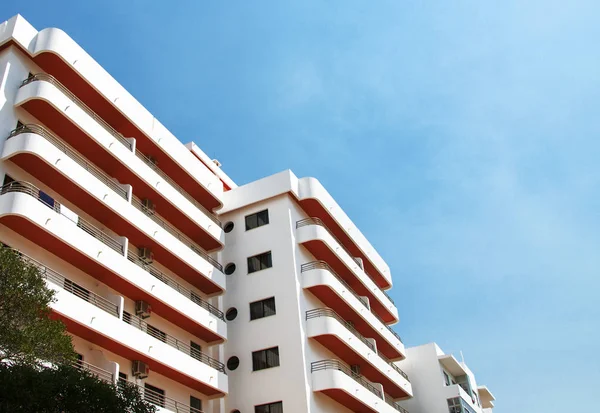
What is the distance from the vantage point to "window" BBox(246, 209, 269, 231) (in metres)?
40.2

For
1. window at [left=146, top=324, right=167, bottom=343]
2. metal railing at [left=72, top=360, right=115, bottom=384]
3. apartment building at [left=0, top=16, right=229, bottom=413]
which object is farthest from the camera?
window at [left=146, top=324, right=167, bottom=343]

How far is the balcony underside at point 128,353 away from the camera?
86.5 feet

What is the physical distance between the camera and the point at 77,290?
93.4 feet

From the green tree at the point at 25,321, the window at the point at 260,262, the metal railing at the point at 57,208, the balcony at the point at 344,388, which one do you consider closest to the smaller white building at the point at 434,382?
the balcony at the point at 344,388

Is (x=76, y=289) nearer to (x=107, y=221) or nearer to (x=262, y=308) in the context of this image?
(x=107, y=221)

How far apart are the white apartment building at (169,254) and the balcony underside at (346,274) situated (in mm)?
154

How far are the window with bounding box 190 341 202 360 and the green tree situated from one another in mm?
14662

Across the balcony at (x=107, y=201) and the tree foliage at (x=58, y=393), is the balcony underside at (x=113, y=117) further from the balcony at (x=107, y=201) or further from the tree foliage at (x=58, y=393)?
the tree foliage at (x=58, y=393)

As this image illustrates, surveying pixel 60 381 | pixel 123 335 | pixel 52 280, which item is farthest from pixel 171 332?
pixel 60 381

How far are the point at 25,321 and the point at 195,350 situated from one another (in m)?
16.3

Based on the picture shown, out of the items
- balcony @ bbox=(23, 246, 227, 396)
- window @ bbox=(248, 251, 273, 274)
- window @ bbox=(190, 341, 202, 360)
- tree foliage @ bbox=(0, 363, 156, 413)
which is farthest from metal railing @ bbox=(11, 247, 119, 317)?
window @ bbox=(248, 251, 273, 274)

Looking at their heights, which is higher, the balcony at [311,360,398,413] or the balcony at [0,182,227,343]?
the balcony at [0,182,227,343]

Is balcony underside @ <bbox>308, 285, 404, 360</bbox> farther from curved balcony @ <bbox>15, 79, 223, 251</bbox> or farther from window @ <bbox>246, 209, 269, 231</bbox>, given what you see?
curved balcony @ <bbox>15, 79, 223, 251</bbox>

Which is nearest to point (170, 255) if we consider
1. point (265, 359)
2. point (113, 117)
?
point (113, 117)
